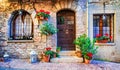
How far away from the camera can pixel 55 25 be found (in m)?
11.3

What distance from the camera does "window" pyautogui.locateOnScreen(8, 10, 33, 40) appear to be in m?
11.7

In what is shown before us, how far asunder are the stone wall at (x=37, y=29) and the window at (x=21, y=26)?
0.40 meters

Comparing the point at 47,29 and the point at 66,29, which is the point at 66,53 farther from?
the point at 47,29

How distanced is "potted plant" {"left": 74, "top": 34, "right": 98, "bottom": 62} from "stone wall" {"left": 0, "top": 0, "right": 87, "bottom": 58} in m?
0.68

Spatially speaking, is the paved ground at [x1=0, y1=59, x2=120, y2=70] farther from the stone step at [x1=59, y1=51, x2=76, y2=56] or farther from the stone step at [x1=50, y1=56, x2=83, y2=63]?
the stone step at [x1=59, y1=51, x2=76, y2=56]

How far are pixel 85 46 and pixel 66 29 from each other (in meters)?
1.79

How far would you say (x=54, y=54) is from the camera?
35.4ft

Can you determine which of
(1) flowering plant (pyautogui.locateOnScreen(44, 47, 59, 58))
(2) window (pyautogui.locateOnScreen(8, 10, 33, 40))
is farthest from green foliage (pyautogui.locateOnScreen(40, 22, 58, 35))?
(2) window (pyautogui.locateOnScreen(8, 10, 33, 40))

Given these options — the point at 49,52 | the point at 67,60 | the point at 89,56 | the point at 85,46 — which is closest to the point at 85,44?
the point at 85,46

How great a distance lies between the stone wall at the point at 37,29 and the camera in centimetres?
1122

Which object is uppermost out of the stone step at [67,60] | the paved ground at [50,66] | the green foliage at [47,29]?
the green foliage at [47,29]

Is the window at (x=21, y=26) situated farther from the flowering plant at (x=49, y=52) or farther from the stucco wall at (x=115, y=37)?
the stucco wall at (x=115, y=37)

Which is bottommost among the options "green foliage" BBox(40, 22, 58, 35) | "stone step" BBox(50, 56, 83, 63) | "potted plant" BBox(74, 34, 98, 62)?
"stone step" BBox(50, 56, 83, 63)

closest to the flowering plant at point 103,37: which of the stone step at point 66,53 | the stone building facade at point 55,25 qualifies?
the stone building facade at point 55,25
